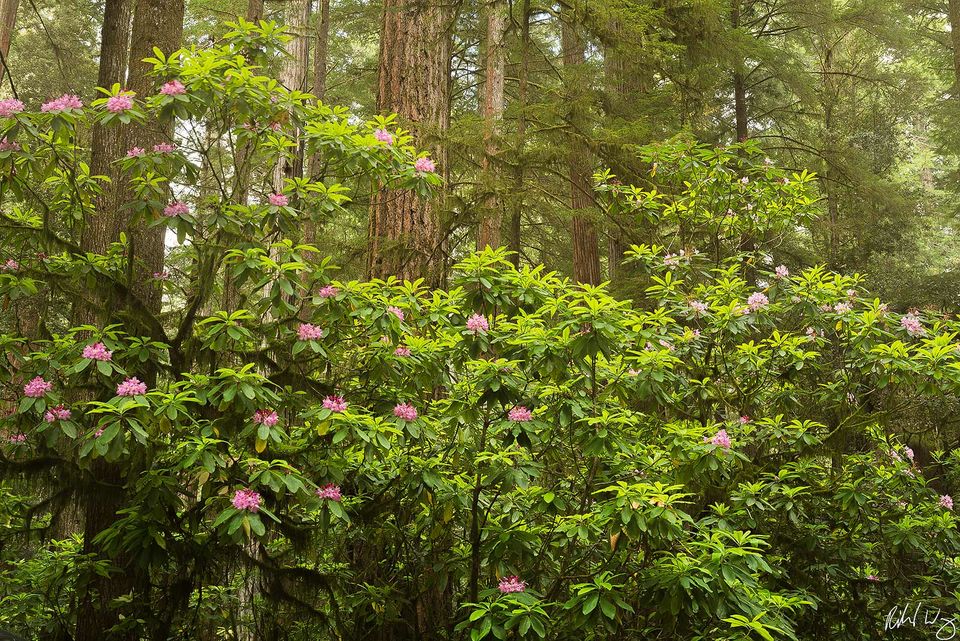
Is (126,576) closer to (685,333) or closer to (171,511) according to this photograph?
(171,511)

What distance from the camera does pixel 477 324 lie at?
4.18m

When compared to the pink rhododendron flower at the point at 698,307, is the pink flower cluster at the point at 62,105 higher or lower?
higher

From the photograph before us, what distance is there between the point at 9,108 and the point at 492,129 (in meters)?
3.80

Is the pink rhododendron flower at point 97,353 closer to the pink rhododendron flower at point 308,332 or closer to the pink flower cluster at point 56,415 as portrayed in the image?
the pink flower cluster at point 56,415

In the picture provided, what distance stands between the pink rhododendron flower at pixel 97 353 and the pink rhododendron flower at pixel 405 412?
4.61 ft

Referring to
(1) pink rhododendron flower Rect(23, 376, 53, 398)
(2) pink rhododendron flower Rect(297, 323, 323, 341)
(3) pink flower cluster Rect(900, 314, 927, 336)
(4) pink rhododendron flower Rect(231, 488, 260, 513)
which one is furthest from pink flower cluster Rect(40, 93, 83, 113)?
(3) pink flower cluster Rect(900, 314, 927, 336)

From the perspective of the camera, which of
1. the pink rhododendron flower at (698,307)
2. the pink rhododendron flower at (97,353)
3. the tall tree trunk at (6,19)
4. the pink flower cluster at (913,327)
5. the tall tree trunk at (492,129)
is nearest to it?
the pink rhododendron flower at (97,353)

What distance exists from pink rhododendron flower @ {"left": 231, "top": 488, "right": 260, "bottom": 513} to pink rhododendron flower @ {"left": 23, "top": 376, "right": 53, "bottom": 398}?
3.68ft

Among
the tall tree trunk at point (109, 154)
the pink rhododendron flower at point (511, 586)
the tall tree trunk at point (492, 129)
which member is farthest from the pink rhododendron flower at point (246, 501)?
the tall tree trunk at point (492, 129)

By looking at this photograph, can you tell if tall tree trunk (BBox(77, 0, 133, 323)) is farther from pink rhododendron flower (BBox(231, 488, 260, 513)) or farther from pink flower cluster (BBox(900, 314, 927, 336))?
pink flower cluster (BBox(900, 314, 927, 336))

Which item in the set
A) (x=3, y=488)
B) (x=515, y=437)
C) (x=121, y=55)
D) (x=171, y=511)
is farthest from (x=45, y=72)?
(x=515, y=437)

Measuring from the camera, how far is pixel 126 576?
14.8 ft

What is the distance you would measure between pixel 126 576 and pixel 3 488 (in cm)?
102

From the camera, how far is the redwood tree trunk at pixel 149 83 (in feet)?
15.8
